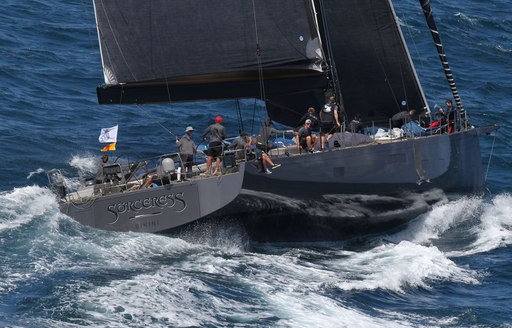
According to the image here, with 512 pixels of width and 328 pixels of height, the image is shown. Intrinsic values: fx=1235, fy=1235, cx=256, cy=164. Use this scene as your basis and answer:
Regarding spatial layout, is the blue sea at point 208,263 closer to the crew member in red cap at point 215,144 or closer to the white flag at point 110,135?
the crew member in red cap at point 215,144

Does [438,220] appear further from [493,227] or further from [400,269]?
[400,269]

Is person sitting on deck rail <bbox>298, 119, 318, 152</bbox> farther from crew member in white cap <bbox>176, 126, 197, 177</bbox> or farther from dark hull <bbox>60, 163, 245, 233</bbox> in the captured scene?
crew member in white cap <bbox>176, 126, 197, 177</bbox>

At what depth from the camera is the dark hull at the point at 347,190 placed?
93.4 feet

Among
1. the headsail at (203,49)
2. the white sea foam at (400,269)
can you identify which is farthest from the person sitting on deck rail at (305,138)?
the white sea foam at (400,269)

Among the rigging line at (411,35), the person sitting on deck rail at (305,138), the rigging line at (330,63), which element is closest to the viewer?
the person sitting on deck rail at (305,138)

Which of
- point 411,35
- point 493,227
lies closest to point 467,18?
point 411,35

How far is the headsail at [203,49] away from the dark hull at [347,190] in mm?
2727

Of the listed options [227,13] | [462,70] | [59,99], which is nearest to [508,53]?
[462,70]

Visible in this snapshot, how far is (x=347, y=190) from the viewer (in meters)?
29.2

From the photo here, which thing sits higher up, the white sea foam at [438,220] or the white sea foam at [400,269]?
the white sea foam at [438,220]

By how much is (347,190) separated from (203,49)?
4.91 m

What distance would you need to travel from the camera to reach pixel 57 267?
25.6 metres

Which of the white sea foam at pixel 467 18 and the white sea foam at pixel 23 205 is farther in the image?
the white sea foam at pixel 467 18

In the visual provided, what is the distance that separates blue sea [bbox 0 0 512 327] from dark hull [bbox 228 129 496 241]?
15.6 inches
